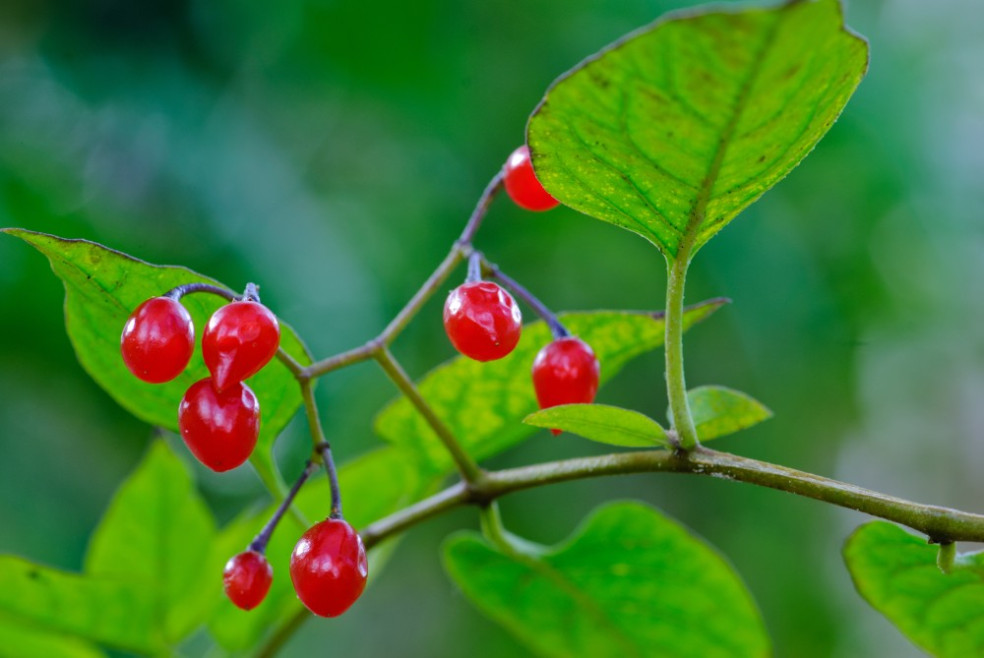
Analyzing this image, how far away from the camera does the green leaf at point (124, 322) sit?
1.59 feet

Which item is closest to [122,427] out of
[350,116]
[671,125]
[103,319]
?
[350,116]

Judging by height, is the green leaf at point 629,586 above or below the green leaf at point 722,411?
below

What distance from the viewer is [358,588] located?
51cm

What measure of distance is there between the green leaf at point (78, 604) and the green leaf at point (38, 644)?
0.04m

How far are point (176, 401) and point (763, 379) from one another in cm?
215

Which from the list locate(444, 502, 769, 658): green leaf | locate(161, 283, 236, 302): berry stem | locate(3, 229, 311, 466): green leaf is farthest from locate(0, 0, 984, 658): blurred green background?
locate(161, 283, 236, 302): berry stem

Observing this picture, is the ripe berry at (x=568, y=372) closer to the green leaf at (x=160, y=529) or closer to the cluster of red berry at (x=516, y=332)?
the cluster of red berry at (x=516, y=332)

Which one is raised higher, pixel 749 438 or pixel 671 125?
pixel 671 125

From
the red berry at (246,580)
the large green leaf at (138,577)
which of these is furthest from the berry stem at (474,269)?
the large green leaf at (138,577)

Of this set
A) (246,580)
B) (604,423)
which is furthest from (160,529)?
(604,423)

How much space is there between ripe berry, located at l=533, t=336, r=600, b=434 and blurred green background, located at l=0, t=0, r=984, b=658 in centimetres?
109

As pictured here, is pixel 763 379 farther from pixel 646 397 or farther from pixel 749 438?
pixel 646 397

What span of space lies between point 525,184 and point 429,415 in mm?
182

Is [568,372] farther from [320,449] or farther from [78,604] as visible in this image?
[78,604]
